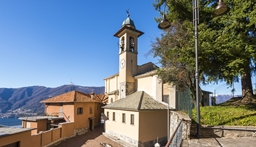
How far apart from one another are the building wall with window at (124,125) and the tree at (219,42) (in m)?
6.28

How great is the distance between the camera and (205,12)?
42.2ft

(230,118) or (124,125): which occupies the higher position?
(230,118)

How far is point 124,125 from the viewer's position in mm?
17906

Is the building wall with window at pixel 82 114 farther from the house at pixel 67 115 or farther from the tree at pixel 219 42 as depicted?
the tree at pixel 219 42

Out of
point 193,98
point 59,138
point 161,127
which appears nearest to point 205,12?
point 193,98

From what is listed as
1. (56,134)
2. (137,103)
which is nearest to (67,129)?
(56,134)

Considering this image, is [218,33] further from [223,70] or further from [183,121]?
A: [183,121]

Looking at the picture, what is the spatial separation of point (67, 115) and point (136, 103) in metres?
13.0

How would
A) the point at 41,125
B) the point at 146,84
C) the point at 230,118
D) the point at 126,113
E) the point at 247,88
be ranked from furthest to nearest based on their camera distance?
1. the point at 41,125
2. the point at 146,84
3. the point at 126,113
4. the point at 247,88
5. the point at 230,118

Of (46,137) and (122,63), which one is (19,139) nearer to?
(46,137)

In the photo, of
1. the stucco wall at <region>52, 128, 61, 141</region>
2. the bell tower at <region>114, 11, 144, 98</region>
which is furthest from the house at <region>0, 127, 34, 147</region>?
the bell tower at <region>114, 11, 144, 98</region>

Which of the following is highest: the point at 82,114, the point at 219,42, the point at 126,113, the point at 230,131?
the point at 219,42

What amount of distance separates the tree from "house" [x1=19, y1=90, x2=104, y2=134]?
653 inches

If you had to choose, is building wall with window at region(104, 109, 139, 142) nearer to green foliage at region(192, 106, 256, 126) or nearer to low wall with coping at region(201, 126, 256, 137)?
green foliage at region(192, 106, 256, 126)
